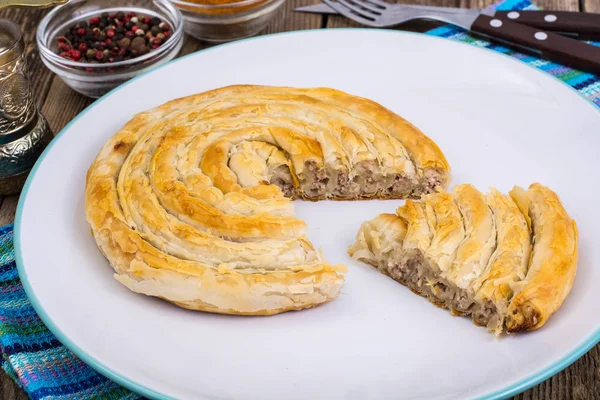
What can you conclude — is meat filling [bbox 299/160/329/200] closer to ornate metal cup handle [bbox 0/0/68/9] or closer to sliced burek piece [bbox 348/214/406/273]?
sliced burek piece [bbox 348/214/406/273]

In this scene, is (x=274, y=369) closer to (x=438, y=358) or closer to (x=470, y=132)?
(x=438, y=358)

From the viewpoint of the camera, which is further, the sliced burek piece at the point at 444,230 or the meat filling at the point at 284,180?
the meat filling at the point at 284,180

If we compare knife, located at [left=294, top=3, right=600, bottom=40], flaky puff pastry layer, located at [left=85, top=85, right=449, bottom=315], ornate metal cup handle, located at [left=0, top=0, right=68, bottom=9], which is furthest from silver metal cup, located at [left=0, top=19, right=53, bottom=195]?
knife, located at [left=294, top=3, right=600, bottom=40]

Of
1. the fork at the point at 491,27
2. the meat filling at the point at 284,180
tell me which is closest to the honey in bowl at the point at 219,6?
the fork at the point at 491,27

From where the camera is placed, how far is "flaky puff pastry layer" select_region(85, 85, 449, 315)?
12.1 ft

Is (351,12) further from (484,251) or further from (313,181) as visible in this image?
(484,251)

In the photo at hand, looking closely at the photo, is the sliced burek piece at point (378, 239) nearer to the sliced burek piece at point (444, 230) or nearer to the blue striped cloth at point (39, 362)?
the sliced burek piece at point (444, 230)

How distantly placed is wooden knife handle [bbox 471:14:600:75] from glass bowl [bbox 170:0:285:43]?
1767 millimetres

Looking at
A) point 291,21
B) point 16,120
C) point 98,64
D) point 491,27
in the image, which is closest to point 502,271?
point 491,27

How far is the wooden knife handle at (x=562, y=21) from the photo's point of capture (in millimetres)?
5828

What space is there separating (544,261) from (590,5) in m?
4.10

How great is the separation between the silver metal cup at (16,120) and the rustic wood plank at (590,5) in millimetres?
4952

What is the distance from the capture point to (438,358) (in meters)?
3.48

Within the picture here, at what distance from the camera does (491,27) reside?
5.81 meters
